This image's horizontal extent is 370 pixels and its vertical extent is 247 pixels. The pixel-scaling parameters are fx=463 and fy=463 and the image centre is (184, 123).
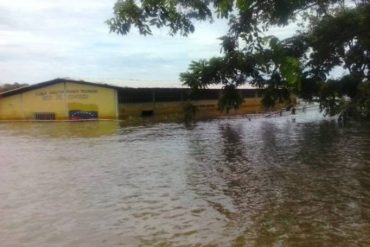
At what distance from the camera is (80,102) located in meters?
38.1

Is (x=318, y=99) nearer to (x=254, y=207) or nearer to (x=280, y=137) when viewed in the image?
(x=280, y=137)

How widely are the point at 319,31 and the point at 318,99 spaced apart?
3.43 m

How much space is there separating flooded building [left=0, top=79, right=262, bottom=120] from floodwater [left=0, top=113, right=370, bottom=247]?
18.9 m

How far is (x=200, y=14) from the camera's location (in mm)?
10516

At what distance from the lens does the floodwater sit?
7.06 m

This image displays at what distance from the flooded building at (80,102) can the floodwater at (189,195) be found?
18.9m

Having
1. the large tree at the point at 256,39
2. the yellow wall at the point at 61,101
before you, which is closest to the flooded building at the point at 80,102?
the yellow wall at the point at 61,101

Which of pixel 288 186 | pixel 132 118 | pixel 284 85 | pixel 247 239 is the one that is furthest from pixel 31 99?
pixel 247 239

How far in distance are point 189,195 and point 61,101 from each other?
3092cm

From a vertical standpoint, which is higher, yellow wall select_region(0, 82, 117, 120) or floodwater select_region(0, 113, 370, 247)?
yellow wall select_region(0, 82, 117, 120)

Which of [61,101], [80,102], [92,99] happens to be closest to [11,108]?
[61,101]

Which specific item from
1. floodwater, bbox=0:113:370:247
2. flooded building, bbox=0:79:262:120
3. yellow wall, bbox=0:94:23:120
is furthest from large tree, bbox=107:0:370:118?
yellow wall, bbox=0:94:23:120

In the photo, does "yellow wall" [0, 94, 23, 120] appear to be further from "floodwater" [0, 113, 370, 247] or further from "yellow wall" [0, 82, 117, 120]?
"floodwater" [0, 113, 370, 247]

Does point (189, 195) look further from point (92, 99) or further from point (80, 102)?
point (80, 102)
